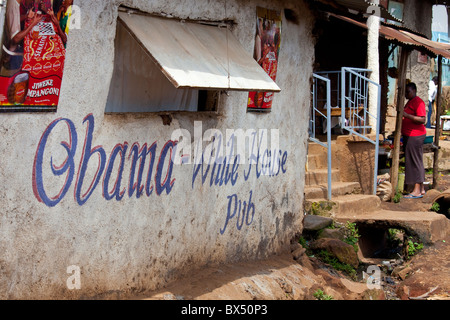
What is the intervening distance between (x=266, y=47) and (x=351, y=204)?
3432 millimetres

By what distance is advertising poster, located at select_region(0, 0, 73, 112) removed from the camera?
14.8 ft

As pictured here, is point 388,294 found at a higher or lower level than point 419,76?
lower

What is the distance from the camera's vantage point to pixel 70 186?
511cm

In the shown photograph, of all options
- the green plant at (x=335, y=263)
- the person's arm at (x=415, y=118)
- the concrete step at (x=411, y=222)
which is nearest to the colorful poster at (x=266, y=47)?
the green plant at (x=335, y=263)

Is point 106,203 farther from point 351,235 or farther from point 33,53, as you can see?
point 351,235

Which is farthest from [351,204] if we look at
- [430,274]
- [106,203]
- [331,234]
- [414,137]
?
[106,203]

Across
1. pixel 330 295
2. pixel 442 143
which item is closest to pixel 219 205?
pixel 330 295

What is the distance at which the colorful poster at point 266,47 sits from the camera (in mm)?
7359

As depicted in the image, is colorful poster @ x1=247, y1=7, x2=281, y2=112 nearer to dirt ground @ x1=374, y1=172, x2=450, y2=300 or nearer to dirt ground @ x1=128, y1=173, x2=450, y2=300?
dirt ground @ x1=128, y1=173, x2=450, y2=300

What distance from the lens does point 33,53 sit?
4.68 metres

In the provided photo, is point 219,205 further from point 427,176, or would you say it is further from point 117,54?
point 427,176

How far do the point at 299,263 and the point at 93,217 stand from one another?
11.5 ft

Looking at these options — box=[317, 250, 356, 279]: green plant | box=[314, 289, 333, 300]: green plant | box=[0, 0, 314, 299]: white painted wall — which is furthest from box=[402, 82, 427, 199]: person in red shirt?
box=[314, 289, 333, 300]: green plant
